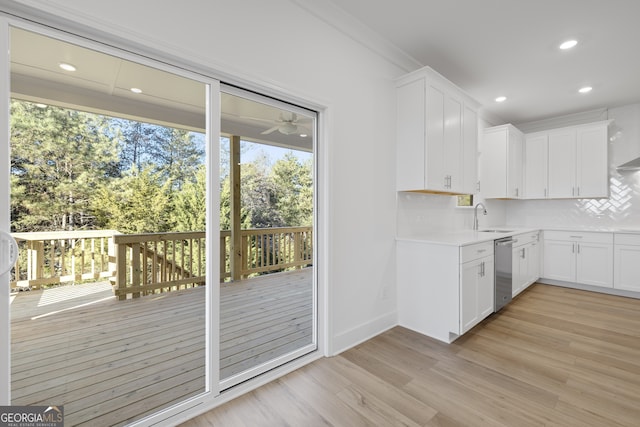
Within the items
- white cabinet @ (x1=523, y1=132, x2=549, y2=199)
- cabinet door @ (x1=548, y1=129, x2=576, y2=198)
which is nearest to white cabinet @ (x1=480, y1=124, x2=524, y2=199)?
white cabinet @ (x1=523, y1=132, x2=549, y2=199)

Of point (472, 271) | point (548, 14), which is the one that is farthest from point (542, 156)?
point (472, 271)

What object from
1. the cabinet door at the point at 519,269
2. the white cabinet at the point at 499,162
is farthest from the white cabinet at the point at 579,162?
the cabinet door at the point at 519,269

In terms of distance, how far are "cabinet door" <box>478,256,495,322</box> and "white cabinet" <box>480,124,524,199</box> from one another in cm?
211

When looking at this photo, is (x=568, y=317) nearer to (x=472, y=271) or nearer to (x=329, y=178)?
(x=472, y=271)

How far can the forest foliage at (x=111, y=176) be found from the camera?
1.34 m

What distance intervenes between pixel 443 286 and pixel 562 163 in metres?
3.76

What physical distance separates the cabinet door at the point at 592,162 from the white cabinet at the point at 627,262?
763mm

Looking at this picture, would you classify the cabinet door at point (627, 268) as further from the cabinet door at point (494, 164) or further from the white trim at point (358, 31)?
the white trim at point (358, 31)

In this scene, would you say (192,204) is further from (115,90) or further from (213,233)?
(115,90)

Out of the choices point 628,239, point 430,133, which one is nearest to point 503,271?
point 430,133

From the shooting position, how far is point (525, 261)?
403cm

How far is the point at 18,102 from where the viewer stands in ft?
4.23

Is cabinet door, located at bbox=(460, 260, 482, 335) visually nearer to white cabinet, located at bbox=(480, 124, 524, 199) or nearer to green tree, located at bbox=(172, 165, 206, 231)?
green tree, located at bbox=(172, 165, 206, 231)

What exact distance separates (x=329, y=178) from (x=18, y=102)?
1.82 metres
